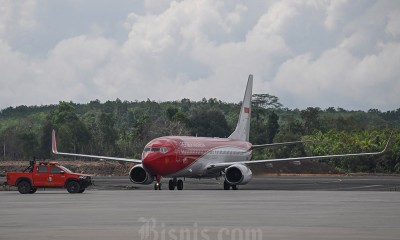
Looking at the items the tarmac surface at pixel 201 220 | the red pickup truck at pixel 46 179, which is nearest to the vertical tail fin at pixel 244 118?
the red pickup truck at pixel 46 179

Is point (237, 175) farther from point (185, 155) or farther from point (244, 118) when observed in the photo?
point (244, 118)

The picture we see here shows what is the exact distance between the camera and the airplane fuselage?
216 ft

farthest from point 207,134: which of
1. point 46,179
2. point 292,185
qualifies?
point 46,179

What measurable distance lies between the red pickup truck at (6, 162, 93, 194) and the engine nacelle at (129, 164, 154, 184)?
10.4 m

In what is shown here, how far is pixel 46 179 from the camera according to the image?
5716 cm

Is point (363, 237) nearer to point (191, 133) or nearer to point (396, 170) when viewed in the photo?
point (396, 170)

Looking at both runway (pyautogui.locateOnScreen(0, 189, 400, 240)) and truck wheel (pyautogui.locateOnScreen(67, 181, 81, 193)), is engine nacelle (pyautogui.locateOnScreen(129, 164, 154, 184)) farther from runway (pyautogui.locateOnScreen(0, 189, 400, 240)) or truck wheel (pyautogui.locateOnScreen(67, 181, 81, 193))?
runway (pyautogui.locateOnScreen(0, 189, 400, 240))

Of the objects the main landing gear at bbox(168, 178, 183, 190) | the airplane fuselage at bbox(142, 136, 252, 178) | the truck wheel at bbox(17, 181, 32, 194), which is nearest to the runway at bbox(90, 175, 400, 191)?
the airplane fuselage at bbox(142, 136, 252, 178)

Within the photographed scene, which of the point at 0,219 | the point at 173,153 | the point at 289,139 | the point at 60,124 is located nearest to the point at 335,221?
the point at 0,219

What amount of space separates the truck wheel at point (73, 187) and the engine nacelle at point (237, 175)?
537 inches

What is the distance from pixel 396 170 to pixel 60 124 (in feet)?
245

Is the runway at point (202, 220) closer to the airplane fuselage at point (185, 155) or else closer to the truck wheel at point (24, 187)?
the truck wheel at point (24, 187)

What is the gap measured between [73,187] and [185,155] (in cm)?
1263

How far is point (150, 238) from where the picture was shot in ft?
78.1
